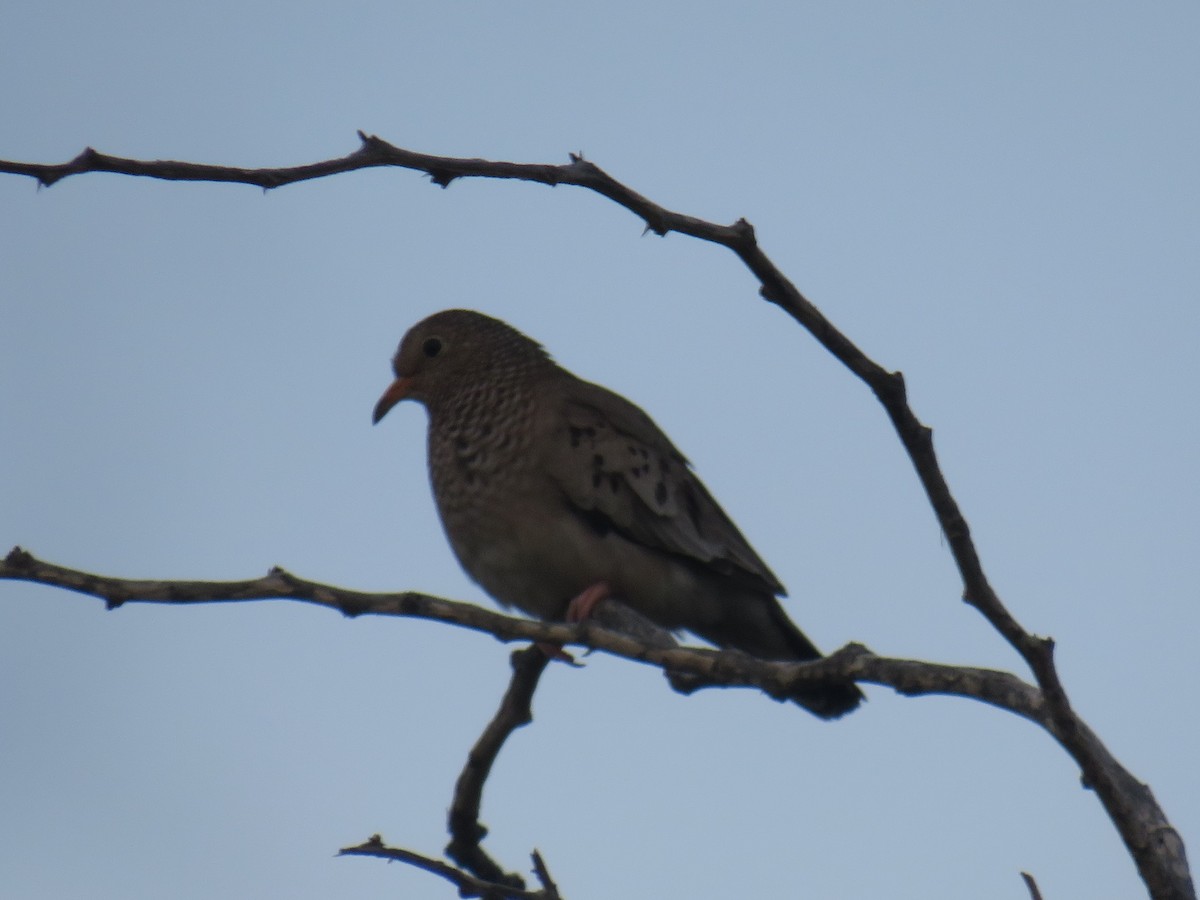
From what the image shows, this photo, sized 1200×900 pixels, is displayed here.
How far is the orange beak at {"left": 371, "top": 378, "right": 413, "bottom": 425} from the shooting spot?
647cm

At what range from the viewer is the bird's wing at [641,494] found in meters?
5.58

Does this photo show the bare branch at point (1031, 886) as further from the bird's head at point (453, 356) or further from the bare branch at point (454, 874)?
the bird's head at point (453, 356)

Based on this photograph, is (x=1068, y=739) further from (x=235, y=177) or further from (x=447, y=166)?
(x=235, y=177)

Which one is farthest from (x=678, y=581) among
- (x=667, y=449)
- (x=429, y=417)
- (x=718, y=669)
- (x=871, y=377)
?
(x=871, y=377)

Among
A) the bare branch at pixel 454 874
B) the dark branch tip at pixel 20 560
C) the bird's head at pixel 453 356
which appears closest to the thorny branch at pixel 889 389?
the dark branch tip at pixel 20 560

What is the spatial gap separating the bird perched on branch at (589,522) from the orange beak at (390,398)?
1.41 ft

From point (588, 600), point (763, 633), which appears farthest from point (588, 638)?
point (763, 633)

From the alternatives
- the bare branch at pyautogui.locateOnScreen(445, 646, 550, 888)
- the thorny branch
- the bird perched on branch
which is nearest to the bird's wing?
the bird perched on branch

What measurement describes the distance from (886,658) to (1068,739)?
0.40 meters

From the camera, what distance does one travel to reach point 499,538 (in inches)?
219

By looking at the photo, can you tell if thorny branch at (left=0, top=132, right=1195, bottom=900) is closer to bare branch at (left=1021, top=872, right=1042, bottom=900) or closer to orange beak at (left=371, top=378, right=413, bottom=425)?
bare branch at (left=1021, top=872, right=1042, bottom=900)

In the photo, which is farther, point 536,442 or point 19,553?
point 536,442

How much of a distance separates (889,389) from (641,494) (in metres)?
3.03

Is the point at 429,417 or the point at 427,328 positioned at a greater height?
the point at 427,328
